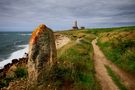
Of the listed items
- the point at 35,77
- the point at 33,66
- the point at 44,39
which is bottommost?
the point at 35,77

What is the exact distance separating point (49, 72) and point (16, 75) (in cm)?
495

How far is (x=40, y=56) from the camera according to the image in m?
14.4

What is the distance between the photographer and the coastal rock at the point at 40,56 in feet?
46.9

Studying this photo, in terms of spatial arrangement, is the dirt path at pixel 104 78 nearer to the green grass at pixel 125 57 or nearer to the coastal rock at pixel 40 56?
the green grass at pixel 125 57

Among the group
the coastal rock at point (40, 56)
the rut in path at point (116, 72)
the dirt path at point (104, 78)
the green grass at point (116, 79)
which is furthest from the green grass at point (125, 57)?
the coastal rock at point (40, 56)

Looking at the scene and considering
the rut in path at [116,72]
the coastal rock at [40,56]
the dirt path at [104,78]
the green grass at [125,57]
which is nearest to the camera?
the coastal rock at [40,56]

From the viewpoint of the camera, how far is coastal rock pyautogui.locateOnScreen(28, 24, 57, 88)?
14.3m

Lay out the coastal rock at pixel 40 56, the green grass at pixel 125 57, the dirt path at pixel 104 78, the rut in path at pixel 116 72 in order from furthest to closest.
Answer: the green grass at pixel 125 57
the rut in path at pixel 116 72
the dirt path at pixel 104 78
the coastal rock at pixel 40 56

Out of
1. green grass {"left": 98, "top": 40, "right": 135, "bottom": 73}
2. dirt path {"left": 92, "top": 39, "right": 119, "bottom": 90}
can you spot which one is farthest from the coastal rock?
green grass {"left": 98, "top": 40, "right": 135, "bottom": 73}

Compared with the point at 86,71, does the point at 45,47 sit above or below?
above

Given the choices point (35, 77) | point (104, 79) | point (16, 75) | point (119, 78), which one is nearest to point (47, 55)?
point (35, 77)

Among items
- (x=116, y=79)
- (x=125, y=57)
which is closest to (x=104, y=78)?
(x=116, y=79)

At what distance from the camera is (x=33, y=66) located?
1455cm

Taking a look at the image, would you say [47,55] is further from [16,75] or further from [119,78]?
[119,78]
